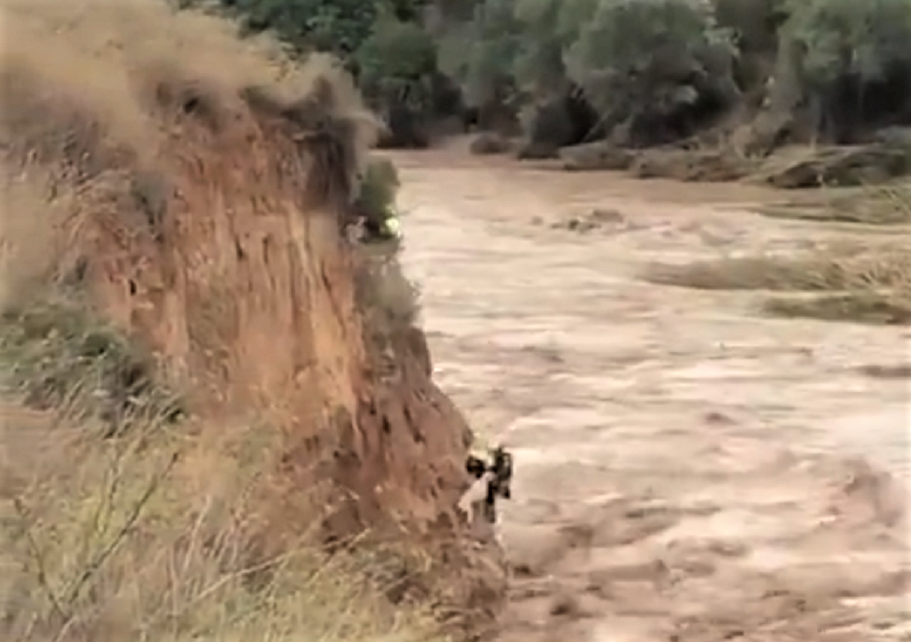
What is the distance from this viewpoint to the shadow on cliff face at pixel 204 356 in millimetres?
5000

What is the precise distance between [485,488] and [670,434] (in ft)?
16.9

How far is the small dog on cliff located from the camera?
36.0ft

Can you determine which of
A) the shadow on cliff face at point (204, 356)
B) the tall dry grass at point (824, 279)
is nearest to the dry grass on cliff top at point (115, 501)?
the shadow on cliff face at point (204, 356)

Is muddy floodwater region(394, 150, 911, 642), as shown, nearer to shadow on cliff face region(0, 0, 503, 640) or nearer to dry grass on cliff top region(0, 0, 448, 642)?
shadow on cliff face region(0, 0, 503, 640)

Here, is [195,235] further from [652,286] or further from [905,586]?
[652,286]

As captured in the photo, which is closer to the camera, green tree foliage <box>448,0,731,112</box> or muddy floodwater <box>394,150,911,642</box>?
muddy floodwater <box>394,150,911,642</box>

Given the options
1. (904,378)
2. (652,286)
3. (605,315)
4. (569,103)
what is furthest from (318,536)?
(569,103)

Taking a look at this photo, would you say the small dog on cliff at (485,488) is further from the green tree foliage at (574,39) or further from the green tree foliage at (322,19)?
the green tree foliage at (574,39)

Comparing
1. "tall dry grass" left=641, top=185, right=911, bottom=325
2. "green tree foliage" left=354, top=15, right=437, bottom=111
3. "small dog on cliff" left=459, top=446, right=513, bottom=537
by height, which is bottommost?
"tall dry grass" left=641, top=185, right=911, bottom=325

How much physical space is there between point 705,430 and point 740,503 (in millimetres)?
2740

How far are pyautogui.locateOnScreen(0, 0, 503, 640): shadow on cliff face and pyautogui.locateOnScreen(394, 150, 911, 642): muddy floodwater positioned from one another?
1.56m

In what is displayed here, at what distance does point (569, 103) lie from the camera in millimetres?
41156

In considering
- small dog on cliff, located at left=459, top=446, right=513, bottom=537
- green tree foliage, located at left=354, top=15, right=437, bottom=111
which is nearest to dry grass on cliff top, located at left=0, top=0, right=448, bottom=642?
small dog on cliff, located at left=459, top=446, right=513, bottom=537

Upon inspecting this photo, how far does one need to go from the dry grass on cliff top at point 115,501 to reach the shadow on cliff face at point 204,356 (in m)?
0.01
